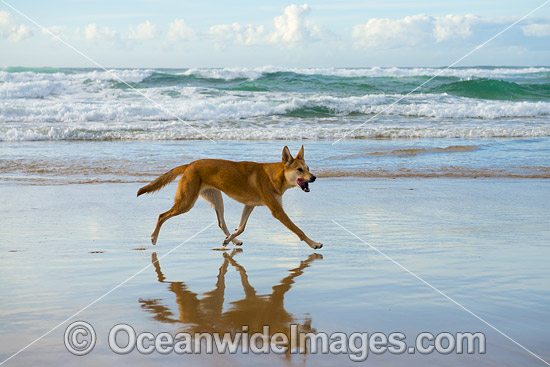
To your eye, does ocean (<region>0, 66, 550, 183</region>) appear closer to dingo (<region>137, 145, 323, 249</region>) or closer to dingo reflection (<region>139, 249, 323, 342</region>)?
dingo (<region>137, 145, 323, 249</region>)

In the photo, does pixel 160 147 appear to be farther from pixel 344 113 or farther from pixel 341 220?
pixel 344 113

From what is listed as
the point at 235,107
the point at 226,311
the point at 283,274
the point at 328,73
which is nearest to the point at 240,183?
the point at 283,274

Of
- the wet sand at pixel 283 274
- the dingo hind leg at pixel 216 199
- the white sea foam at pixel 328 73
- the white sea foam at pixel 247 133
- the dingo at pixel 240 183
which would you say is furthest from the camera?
the white sea foam at pixel 328 73

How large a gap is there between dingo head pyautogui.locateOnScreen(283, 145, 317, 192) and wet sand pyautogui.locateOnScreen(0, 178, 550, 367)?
0.66m

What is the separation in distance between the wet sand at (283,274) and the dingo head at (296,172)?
659 millimetres

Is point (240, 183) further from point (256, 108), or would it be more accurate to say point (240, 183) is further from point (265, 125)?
point (256, 108)

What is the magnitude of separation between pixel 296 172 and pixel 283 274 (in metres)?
1.49

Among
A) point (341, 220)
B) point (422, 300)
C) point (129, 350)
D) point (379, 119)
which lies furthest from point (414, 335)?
point (379, 119)

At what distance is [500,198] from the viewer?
31.7 feet

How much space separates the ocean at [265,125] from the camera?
45.1 feet

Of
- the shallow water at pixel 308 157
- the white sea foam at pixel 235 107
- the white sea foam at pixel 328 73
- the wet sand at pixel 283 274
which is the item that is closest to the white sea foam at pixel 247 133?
the shallow water at pixel 308 157

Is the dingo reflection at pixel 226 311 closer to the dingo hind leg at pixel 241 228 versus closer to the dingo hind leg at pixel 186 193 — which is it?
the dingo hind leg at pixel 241 228

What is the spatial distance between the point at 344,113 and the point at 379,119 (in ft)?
10.4

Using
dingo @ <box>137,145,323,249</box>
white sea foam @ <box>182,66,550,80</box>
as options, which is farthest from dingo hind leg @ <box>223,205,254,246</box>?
white sea foam @ <box>182,66,550,80</box>
